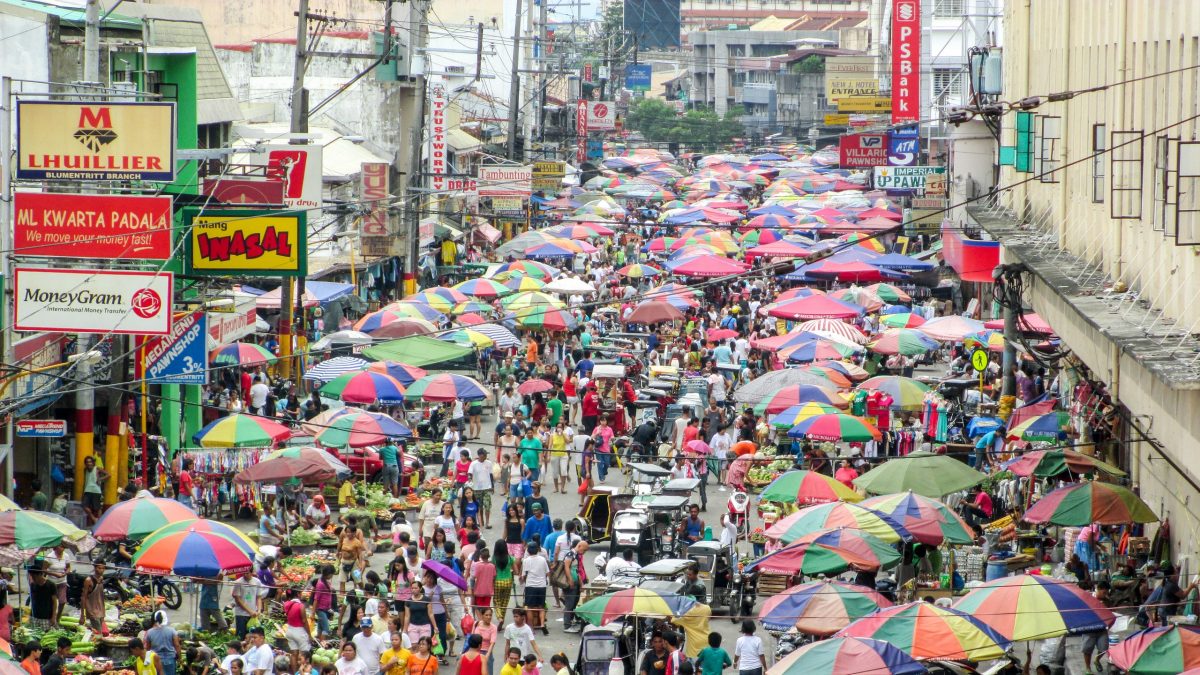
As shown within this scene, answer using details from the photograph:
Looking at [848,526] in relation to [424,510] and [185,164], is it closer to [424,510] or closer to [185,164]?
[424,510]

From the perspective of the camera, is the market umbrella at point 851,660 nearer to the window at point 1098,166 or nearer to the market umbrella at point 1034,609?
the market umbrella at point 1034,609

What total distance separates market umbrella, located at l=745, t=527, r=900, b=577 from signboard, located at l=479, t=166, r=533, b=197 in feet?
98.9

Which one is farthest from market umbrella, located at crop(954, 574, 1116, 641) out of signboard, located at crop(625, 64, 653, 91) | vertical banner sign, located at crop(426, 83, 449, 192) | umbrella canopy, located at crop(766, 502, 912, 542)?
signboard, located at crop(625, 64, 653, 91)

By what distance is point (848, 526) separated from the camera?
16.7 metres

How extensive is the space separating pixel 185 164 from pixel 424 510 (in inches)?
281

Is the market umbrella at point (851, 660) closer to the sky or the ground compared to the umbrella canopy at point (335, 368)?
closer to the ground

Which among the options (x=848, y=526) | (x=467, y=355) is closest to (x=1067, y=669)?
(x=848, y=526)

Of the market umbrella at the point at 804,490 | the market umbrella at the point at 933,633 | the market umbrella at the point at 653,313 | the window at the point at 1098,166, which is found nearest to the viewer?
the market umbrella at the point at 933,633

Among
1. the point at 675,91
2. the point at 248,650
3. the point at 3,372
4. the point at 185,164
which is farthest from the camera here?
the point at 675,91

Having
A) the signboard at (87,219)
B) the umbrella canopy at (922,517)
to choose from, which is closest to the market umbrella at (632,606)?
the umbrella canopy at (922,517)

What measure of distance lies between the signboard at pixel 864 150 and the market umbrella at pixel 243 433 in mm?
26126

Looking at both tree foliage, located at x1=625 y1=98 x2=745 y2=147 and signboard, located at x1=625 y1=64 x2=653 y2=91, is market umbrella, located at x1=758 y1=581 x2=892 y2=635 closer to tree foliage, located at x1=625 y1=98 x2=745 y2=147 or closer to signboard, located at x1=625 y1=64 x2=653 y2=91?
tree foliage, located at x1=625 y1=98 x2=745 y2=147

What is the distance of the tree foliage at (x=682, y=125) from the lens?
12044cm

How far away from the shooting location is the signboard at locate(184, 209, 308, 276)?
21.3 meters
